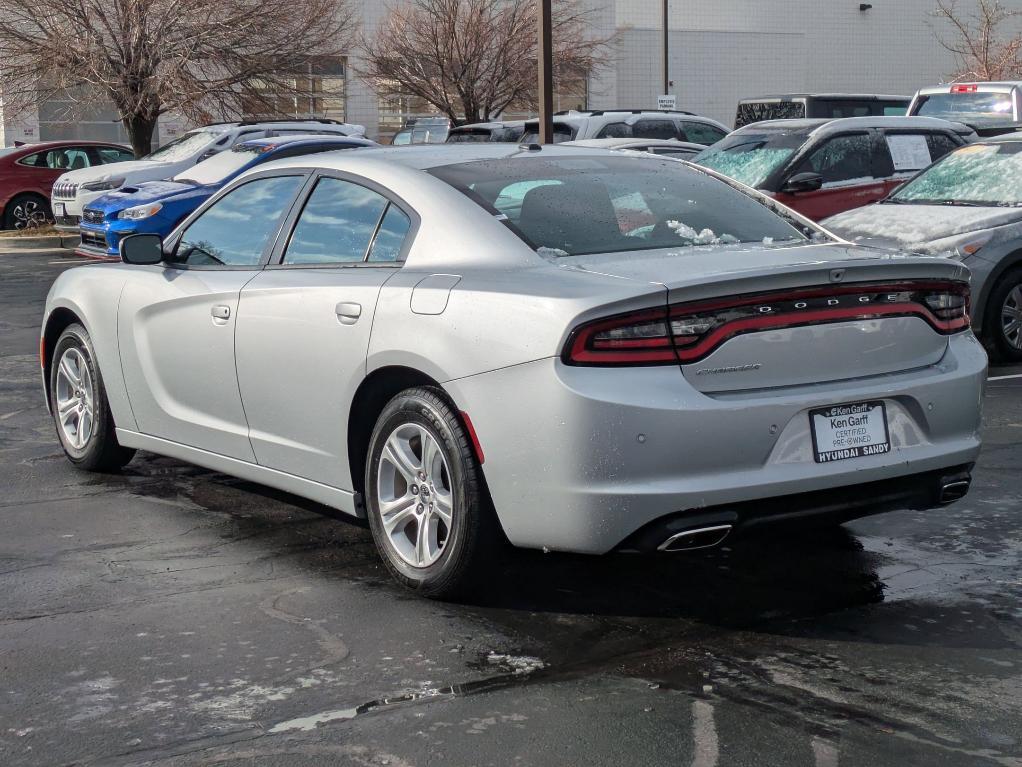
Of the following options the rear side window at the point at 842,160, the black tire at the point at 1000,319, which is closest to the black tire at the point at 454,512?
the black tire at the point at 1000,319

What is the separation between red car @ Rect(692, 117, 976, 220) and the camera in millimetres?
14102

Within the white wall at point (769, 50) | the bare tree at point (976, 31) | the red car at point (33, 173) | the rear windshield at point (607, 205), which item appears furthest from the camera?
the white wall at point (769, 50)

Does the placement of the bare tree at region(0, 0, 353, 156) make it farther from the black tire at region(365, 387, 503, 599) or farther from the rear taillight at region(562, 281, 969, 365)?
the rear taillight at region(562, 281, 969, 365)

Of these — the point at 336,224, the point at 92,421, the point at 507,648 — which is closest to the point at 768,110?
the point at 92,421

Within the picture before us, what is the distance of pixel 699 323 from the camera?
4516mm

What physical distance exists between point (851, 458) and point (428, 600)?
1489 mm

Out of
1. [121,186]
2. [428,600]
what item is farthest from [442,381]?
[121,186]

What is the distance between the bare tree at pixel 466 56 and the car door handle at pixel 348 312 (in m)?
28.1

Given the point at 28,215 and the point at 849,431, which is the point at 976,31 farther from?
the point at 849,431

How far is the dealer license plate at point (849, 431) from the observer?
4637mm

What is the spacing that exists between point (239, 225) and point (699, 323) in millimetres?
2544

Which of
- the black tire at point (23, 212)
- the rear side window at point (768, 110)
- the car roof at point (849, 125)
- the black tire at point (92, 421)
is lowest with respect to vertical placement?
the black tire at point (92, 421)

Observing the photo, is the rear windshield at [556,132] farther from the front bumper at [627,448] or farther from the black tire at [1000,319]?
the front bumper at [627,448]

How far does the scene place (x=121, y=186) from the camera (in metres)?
20.1
